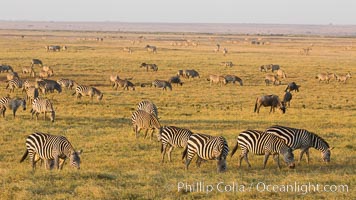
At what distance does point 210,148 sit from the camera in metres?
13.6

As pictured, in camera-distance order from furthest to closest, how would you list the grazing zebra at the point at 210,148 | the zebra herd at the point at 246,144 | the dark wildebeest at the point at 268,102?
1. the dark wildebeest at the point at 268,102
2. the zebra herd at the point at 246,144
3. the grazing zebra at the point at 210,148

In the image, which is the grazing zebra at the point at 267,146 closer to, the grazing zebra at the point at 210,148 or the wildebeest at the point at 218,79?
the grazing zebra at the point at 210,148

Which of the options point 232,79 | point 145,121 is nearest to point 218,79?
point 232,79

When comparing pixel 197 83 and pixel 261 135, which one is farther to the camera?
pixel 197 83

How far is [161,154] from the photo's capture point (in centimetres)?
1672

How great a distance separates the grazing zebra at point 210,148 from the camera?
44.2ft

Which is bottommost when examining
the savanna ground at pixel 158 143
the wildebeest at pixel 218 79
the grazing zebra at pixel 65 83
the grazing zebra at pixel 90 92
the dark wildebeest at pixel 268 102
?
the savanna ground at pixel 158 143

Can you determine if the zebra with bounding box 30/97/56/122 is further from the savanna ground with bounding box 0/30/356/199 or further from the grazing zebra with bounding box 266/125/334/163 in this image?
the grazing zebra with bounding box 266/125/334/163

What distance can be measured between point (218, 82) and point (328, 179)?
2970cm

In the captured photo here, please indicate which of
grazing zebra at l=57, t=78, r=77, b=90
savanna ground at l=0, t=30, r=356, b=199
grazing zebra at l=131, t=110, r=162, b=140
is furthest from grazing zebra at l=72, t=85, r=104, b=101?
grazing zebra at l=131, t=110, r=162, b=140

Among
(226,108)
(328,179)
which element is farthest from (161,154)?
(226,108)

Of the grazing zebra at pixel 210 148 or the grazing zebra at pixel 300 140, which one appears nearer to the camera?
the grazing zebra at pixel 210 148

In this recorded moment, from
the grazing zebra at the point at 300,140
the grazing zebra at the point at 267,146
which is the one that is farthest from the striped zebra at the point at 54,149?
the grazing zebra at the point at 300,140

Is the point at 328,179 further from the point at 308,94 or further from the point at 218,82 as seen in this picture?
the point at 218,82
